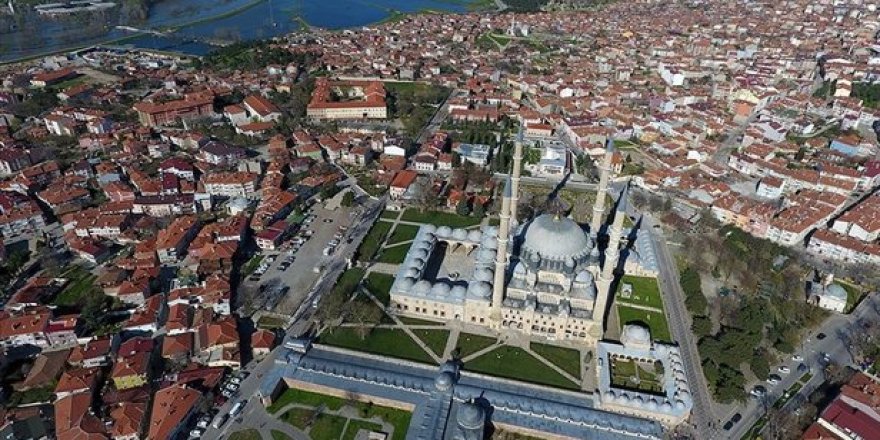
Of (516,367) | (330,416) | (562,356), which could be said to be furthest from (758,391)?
(330,416)

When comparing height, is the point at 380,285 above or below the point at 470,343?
above

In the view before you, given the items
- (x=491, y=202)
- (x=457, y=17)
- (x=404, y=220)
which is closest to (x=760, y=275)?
(x=491, y=202)

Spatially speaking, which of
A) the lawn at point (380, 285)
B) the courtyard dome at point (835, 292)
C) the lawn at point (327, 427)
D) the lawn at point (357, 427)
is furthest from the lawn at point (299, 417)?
the courtyard dome at point (835, 292)

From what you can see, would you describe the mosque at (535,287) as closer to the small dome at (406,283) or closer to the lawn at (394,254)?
the small dome at (406,283)

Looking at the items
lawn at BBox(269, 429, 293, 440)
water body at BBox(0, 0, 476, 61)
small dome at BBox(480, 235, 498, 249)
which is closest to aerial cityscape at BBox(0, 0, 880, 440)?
lawn at BBox(269, 429, 293, 440)

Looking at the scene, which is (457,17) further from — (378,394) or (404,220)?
(378,394)

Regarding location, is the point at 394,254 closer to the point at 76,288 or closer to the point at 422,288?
the point at 422,288
